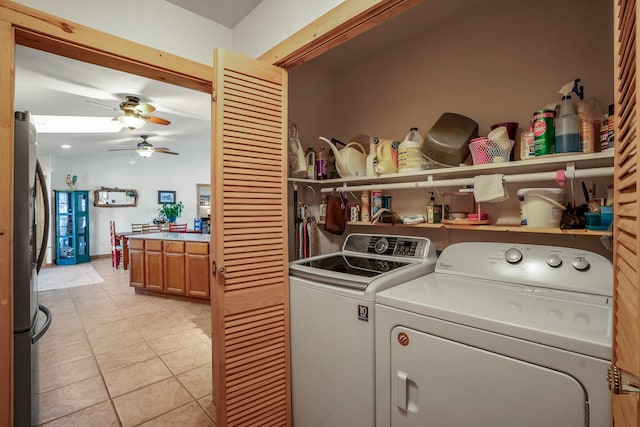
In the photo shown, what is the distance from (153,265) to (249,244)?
3.32 meters

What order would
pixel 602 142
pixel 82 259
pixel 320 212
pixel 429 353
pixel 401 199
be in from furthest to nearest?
pixel 82 259
pixel 320 212
pixel 401 199
pixel 602 142
pixel 429 353

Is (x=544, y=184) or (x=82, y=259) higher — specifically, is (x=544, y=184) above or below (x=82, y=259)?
above

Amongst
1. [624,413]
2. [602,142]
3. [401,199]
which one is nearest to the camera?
[624,413]

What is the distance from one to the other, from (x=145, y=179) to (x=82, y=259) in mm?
2334

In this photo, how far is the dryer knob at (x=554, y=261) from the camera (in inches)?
53.9

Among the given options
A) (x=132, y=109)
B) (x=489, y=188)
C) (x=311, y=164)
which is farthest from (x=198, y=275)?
(x=489, y=188)

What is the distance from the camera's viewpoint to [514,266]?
148cm

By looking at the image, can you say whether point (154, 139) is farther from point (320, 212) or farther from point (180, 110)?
point (320, 212)

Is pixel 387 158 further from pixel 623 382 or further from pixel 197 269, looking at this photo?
pixel 197 269

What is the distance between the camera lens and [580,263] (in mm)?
1311

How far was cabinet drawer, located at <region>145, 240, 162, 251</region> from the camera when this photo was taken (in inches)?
164

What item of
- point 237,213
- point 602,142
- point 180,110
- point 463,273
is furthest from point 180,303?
point 602,142

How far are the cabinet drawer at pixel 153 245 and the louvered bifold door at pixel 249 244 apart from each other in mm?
3065

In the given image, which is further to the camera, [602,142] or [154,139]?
[154,139]
